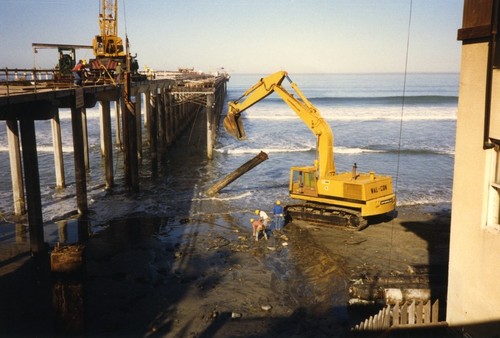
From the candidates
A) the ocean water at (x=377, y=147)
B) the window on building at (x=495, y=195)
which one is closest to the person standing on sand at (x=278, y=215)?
the ocean water at (x=377, y=147)

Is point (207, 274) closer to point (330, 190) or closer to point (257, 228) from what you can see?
point (257, 228)

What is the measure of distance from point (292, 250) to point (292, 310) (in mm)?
4059

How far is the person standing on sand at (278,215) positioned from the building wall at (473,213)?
8.69m

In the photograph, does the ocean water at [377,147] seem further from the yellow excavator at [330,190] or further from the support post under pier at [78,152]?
the support post under pier at [78,152]

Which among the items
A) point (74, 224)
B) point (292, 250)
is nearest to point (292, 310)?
point (292, 250)

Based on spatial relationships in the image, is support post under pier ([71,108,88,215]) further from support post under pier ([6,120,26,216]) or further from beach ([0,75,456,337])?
support post under pier ([6,120,26,216])

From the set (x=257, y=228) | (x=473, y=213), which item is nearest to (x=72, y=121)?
(x=257, y=228)

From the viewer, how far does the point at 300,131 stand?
4753 centimetres

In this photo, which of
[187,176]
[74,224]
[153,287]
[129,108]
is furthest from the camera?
[187,176]

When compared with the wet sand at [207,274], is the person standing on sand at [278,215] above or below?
Answer: above

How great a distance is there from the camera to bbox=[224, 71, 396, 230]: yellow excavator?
631 inches

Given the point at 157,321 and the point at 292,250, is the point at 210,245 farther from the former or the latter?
the point at 157,321

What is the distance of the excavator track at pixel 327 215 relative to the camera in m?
16.2

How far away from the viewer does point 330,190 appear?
1633cm
